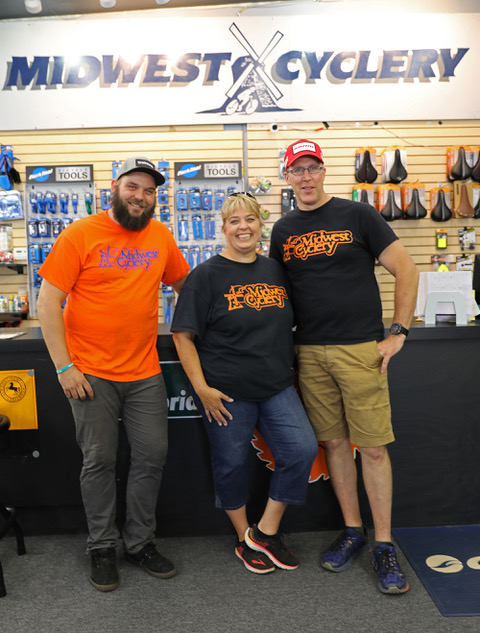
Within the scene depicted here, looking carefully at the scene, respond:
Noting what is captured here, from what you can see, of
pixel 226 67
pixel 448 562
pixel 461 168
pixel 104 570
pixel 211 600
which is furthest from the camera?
pixel 461 168

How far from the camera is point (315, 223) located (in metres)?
2.07

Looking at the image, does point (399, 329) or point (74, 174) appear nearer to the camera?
point (399, 329)

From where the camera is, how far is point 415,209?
482cm

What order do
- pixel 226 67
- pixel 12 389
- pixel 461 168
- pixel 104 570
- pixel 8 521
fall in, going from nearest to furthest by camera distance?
pixel 104 570 → pixel 8 521 → pixel 12 389 → pixel 226 67 → pixel 461 168

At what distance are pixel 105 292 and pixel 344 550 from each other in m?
1.50

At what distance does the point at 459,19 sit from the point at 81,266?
185 inches

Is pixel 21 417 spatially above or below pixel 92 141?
below

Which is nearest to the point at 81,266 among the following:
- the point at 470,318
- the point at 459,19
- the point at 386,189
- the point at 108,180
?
the point at 470,318

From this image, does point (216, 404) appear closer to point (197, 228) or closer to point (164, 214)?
point (197, 228)

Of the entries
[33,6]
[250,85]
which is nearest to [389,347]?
[250,85]

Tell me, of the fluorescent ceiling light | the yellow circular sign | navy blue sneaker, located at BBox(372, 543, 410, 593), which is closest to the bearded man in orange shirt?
the yellow circular sign

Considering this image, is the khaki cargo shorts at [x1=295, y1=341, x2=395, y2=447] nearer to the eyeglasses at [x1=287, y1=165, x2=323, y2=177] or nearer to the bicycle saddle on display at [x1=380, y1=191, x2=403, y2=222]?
the eyeglasses at [x1=287, y1=165, x2=323, y2=177]

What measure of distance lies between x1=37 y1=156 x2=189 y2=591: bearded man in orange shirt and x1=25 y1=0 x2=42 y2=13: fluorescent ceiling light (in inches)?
128

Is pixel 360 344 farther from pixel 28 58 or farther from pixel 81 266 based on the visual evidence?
pixel 28 58
